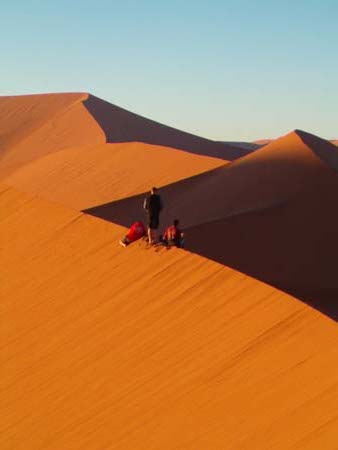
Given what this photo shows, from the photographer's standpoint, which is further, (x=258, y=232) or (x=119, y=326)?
(x=258, y=232)

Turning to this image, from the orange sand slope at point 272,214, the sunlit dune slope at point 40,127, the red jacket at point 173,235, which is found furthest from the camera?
the sunlit dune slope at point 40,127

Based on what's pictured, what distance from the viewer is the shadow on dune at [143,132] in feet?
103

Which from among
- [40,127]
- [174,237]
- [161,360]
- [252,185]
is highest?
[40,127]

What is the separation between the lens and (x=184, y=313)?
331 inches

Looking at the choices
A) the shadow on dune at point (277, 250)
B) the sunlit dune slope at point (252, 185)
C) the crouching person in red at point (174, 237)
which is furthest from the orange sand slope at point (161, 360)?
the sunlit dune slope at point (252, 185)

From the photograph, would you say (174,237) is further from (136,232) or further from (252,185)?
(252,185)

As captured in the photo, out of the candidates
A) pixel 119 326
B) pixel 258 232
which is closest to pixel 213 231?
pixel 258 232

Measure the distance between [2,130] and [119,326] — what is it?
3365 cm

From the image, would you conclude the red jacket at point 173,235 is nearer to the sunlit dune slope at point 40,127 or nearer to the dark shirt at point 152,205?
the dark shirt at point 152,205

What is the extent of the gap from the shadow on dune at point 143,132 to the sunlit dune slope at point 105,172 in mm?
9648

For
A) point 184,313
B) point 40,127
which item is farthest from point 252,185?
point 40,127

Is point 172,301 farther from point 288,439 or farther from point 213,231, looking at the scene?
point 288,439

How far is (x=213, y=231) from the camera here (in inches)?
402

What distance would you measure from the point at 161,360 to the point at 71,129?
26724mm
